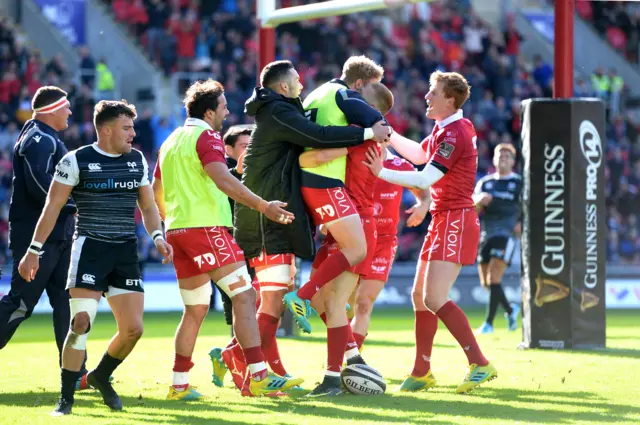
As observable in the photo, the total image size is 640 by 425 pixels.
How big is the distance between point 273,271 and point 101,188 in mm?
1475

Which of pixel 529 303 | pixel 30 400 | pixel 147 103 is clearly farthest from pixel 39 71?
pixel 30 400

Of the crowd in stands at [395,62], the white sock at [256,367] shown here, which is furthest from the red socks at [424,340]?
the crowd in stands at [395,62]

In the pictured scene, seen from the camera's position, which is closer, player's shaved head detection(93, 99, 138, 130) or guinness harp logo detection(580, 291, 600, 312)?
player's shaved head detection(93, 99, 138, 130)

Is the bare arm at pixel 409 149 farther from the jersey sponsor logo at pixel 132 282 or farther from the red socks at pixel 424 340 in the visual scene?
the jersey sponsor logo at pixel 132 282

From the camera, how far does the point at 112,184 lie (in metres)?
7.73

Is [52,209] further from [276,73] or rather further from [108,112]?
[276,73]

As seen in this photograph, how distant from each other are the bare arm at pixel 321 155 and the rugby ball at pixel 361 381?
152 cm

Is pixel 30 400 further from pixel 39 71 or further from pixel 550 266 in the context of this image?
pixel 39 71

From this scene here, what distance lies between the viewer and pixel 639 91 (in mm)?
32000

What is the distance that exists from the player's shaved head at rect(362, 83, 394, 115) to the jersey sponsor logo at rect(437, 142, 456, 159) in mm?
553

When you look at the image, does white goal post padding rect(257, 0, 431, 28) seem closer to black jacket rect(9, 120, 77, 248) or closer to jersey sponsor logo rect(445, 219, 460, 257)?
jersey sponsor logo rect(445, 219, 460, 257)

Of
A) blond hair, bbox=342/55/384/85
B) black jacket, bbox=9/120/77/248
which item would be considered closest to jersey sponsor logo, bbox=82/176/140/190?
black jacket, bbox=9/120/77/248

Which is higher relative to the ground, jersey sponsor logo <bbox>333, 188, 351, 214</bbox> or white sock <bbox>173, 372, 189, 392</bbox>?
jersey sponsor logo <bbox>333, 188, 351, 214</bbox>

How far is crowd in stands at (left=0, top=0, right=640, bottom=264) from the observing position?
2450 cm
